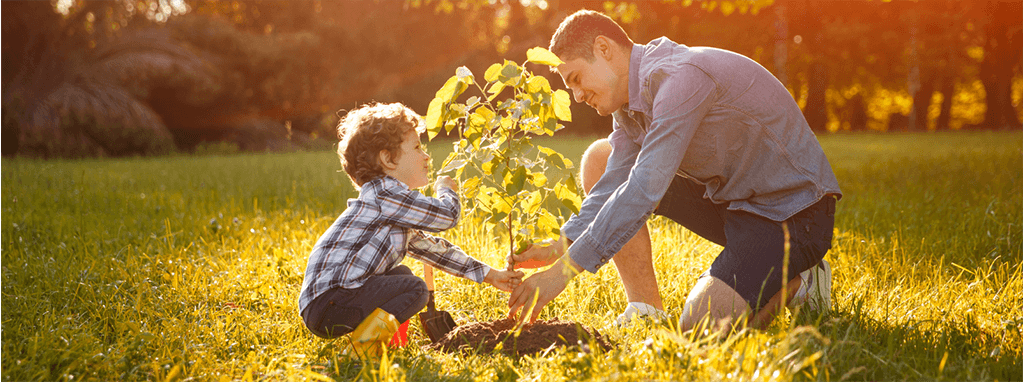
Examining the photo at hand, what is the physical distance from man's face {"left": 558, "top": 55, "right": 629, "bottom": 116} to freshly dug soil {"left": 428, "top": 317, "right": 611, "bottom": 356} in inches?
33.6

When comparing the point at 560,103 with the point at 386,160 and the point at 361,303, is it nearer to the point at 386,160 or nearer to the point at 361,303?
the point at 386,160

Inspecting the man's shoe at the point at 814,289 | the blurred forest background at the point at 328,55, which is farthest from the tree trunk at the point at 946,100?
the man's shoe at the point at 814,289

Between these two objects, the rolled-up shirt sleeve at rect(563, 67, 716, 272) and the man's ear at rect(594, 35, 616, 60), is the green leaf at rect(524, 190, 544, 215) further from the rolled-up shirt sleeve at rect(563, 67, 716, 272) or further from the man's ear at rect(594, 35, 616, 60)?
the man's ear at rect(594, 35, 616, 60)

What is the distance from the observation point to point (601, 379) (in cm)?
174

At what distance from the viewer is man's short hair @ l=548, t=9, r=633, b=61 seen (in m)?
2.43

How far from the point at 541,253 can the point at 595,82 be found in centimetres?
71

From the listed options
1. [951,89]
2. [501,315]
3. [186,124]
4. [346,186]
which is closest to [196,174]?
[346,186]

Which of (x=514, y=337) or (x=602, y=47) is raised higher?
(x=602, y=47)

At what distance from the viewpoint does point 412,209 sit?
2.37m

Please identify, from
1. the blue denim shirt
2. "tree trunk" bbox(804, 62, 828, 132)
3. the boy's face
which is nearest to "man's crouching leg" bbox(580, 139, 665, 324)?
the blue denim shirt

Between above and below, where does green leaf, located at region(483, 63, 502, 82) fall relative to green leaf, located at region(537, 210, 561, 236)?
above

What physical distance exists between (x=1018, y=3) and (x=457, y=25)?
17.7m

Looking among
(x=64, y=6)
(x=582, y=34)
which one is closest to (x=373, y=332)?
(x=582, y=34)

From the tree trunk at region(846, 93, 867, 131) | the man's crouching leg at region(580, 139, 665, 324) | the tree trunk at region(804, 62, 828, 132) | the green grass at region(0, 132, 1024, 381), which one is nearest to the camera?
the green grass at region(0, 132, 1024, 381)
